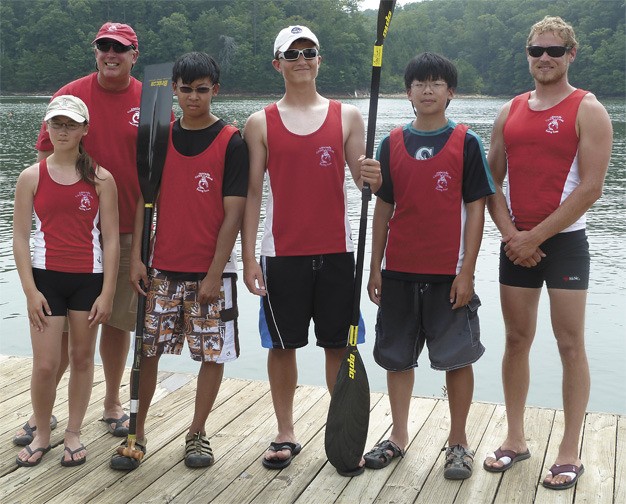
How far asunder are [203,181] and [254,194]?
228mm

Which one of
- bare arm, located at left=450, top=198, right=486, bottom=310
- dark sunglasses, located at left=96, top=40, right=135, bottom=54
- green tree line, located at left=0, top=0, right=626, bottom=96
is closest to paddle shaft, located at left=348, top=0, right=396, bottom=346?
bare arm, located at left=450, top=198, right=486, bottom=310

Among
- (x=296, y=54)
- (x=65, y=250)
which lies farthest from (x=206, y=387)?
(x=296, y=54)

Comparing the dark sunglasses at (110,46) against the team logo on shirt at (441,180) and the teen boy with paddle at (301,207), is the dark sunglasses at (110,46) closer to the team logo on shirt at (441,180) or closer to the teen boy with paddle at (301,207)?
the teen boy with paddle at (301,207)

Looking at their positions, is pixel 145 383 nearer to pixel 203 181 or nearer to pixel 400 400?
pixel 203 181

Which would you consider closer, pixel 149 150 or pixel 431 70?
pixel 431 70

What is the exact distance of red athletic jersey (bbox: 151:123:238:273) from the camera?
3881 millimetres

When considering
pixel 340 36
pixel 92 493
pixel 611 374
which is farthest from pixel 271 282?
pixel 340 36

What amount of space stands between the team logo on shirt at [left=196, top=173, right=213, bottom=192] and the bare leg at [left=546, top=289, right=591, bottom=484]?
1510 millimetres

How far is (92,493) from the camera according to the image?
3.70 meters

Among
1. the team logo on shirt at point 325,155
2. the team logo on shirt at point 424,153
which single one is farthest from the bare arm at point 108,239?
the team logo on shirt at point 424,153

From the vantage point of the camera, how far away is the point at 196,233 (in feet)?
12.7

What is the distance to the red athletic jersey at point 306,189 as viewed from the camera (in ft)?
12.8

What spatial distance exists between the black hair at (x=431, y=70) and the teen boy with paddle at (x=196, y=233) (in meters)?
0.79

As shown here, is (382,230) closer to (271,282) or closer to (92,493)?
(271,282)
